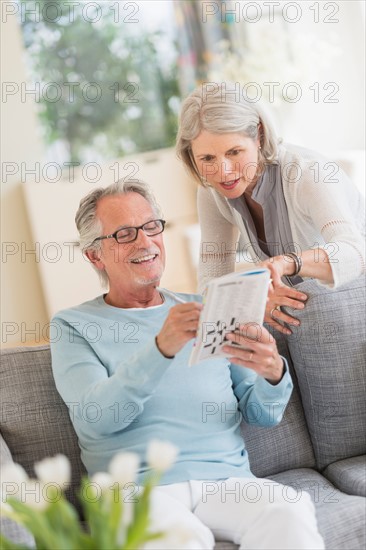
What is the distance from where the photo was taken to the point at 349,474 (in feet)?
7.16

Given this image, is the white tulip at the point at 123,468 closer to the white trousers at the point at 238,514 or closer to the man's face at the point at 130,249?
the white trousers at the point at 238,514

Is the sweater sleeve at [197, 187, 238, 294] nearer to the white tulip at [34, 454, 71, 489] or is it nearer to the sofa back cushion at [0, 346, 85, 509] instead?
the sofa back cushion at [0, 346, 85, 509]

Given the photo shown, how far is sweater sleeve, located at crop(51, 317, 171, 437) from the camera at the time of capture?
6.34 ft

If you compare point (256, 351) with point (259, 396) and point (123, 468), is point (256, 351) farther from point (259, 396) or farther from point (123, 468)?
point (123, 468)

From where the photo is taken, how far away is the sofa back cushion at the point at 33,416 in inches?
85.0

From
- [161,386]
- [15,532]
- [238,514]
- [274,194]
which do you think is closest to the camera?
[15,532]

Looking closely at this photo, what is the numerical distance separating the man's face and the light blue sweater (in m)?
0.09

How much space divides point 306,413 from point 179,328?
2.14ft

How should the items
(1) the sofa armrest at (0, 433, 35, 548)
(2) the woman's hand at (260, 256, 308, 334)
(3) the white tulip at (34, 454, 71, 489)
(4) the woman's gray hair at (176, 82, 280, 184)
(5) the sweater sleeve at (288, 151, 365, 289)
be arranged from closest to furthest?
1. (3) the white tulip at (34, 454, 71, 489)
2. (1) the sofa armrest at (0, 433, 35, 548)
3. (2) the woman's hand at (260, 256, 308, 334)
4. (5) the sweater sleeve at (288, 151, 365, 289)
5. (4) the woman's gray hair at (176, 82, 280, 184)

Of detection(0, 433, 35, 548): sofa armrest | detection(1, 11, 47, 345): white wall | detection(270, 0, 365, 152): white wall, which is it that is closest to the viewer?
detection(0, 433, 35, 548): sofa armrest

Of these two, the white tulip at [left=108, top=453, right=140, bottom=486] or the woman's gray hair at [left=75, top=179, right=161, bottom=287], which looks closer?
the white tulip at [left=108, top=453, right=140, bottom=486]

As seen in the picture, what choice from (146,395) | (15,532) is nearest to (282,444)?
(146,395)

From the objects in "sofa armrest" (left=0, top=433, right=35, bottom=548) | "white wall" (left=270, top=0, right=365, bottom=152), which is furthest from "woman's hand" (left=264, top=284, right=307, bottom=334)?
"white wall" (left=270, top=0, right=365, bottom=152)

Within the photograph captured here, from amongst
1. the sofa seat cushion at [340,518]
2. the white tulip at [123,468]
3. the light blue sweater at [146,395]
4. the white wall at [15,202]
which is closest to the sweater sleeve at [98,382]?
the light blue sweater at [146,395]
